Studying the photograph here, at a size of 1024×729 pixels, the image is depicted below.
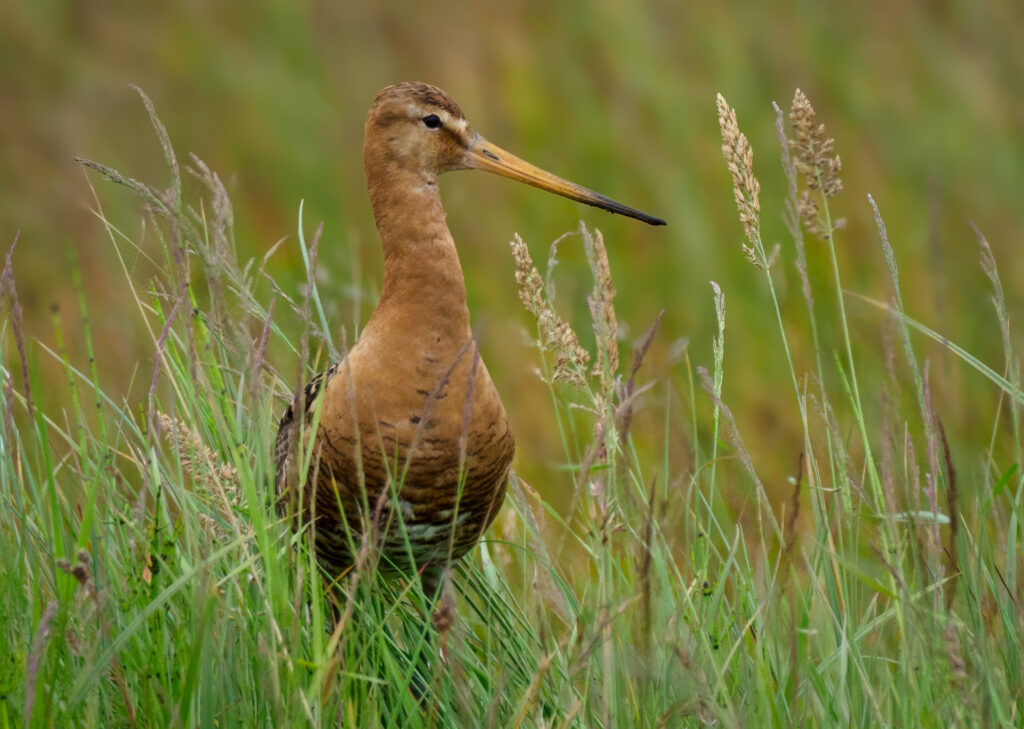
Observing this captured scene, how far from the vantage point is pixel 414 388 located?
272cm

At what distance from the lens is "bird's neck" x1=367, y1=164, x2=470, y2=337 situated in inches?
112

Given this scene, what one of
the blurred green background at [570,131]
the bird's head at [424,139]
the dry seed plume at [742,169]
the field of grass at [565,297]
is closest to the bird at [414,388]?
the bird's head at [424,139]

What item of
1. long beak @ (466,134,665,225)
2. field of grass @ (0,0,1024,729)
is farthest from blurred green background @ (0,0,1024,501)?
long beak @ (466,134,665,225)

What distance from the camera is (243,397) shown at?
2.90 m

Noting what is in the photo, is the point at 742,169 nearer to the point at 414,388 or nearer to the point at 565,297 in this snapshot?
the point at 414,388

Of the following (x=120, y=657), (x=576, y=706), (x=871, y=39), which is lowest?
(x=120, y=657)

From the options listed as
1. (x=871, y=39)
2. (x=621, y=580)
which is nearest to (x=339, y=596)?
(x=621, y=580)

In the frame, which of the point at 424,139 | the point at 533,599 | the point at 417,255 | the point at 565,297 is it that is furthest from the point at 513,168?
the point at 565,297

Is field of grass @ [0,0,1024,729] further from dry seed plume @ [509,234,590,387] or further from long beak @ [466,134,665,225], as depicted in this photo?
long beak @ [466,134,665,225]

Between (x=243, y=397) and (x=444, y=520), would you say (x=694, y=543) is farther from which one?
(x=243, y=397)

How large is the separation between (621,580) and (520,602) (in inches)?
12.5

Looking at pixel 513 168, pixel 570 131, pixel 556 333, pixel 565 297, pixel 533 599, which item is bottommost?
pixel 533 599

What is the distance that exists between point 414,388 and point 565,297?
256cm

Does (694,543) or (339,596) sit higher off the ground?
(694,543)
